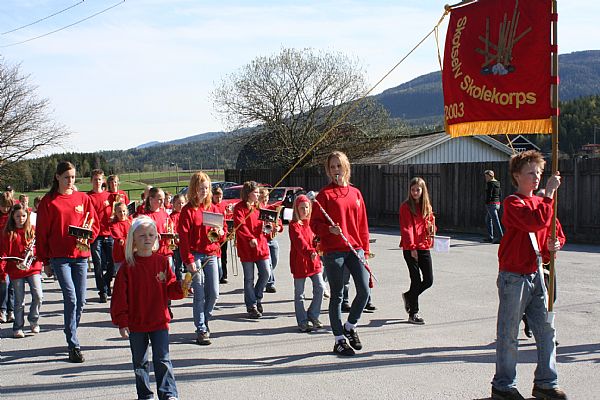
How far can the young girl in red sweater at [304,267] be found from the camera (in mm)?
7980

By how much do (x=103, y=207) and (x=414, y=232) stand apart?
4.90m

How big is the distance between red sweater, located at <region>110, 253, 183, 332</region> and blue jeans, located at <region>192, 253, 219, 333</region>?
6.69 feet

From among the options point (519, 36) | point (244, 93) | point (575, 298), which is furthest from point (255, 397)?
point (244, 93)

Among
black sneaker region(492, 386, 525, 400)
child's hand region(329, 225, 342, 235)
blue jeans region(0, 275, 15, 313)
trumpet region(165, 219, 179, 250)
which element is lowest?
black sneaker region(492, 386, 525, 400)

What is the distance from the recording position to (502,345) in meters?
5.18

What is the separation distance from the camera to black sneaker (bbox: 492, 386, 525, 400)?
5035mm

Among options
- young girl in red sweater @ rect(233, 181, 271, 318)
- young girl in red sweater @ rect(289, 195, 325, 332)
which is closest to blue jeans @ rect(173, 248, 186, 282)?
young girl in red sweater @ rect(233, 181, 271, 318)

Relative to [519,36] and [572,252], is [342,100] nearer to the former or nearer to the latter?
[572,252]

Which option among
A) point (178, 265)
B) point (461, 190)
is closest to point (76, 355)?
point (178, 265)

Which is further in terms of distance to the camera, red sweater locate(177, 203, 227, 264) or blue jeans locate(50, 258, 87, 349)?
red sweater locate(177, 203, 227, 264)

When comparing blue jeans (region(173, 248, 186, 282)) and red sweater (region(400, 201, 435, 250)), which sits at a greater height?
red sweater (region(400, 201, 435, 250))

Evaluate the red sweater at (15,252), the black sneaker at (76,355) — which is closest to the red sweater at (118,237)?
the red sweater at (15,252)

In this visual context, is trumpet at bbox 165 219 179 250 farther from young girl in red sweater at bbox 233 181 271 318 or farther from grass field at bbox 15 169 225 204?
grass field at bbox 15 169 225 204

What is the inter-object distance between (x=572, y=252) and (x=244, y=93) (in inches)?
994
